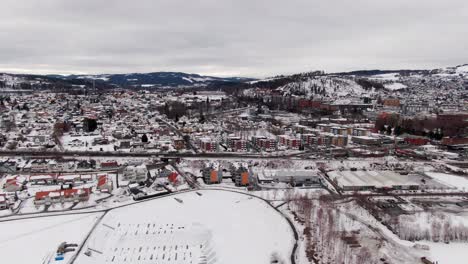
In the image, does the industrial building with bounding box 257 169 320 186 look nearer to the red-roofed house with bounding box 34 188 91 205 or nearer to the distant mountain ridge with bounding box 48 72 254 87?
the red-roofed house with bounding box 34 188 91 205

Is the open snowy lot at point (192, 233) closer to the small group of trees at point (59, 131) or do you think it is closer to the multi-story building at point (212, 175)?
the multi-story building at point (212, 175)

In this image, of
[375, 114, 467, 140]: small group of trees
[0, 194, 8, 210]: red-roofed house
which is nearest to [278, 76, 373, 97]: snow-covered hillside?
[375, 114, 467, 140]: small group of trees

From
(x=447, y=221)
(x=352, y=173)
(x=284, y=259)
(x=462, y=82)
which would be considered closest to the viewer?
(x=284, y=259)

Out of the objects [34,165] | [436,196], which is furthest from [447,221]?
[34,165]

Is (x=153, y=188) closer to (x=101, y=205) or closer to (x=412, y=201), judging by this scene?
(x=101, y=205)

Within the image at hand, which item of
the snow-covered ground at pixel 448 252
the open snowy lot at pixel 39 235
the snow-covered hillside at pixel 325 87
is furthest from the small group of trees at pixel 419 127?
the snow-covered hillside at pixel 325 87

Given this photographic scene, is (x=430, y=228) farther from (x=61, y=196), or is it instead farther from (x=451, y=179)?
(x=61, y=196)
